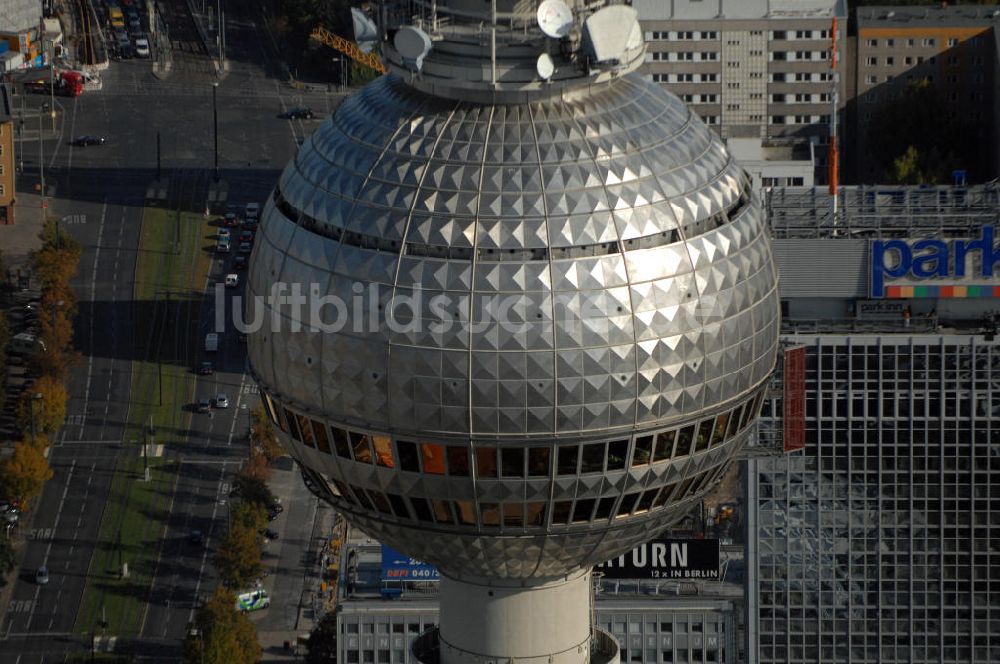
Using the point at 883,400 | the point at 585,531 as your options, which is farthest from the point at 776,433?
the point at 585,531

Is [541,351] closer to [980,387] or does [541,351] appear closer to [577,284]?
[577,284]

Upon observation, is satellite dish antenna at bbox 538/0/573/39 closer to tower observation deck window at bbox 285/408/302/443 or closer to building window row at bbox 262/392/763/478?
building window row at bbox 262/392/763/478

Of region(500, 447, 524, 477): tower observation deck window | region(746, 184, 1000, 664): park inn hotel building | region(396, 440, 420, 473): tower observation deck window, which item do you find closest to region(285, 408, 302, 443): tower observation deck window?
region(396, 440, 420, 473): tower observation deck window

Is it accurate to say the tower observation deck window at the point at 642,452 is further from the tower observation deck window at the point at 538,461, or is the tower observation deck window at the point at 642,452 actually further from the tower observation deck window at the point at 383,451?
the tower observation deck window at the point at 383,451

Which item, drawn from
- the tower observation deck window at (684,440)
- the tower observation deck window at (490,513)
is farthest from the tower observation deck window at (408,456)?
the tower observation deck window at (684,440)

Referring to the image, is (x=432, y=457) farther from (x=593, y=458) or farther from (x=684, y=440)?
(x=684, y=440)
